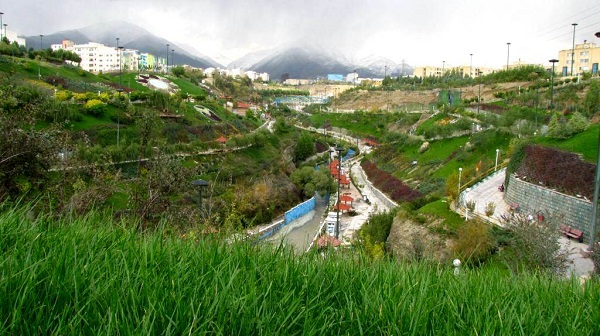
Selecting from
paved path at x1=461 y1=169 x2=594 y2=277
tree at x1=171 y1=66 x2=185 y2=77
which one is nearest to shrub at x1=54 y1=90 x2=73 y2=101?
paved path at x1=461 y1=169 x2=594 y2=277

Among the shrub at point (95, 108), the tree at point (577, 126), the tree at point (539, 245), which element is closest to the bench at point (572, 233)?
the tree at point (539, 245)

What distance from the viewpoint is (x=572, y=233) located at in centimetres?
1312

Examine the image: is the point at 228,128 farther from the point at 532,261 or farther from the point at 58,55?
the point at 532,261

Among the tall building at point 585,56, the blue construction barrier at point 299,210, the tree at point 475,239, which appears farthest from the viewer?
the tall building at point 585,56

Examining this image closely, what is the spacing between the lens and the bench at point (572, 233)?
1291cm

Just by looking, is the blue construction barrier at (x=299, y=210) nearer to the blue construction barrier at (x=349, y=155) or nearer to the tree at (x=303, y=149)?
the tree at (x=303, y=149)

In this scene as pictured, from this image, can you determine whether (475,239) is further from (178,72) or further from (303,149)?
(178,72)

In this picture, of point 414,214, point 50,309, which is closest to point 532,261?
point 50,309

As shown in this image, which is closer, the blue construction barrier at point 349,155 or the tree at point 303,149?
the tree at point 303,149

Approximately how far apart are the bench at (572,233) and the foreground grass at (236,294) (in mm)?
12123

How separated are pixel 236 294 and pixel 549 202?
15310 millimetres

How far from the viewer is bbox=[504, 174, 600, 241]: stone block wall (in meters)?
13.3

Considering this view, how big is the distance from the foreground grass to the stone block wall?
10.8 meters

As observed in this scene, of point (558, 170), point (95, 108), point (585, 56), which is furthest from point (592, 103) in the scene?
point (585, 56)
